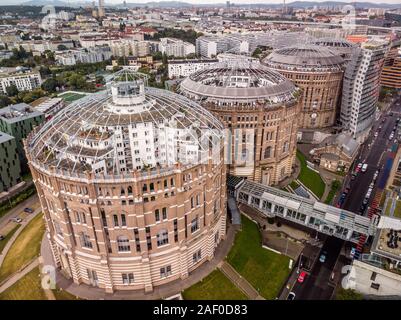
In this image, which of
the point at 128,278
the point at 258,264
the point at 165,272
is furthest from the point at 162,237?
the point at 258,264

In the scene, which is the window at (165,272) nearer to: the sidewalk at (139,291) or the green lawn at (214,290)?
the sidewalk at (139,291)

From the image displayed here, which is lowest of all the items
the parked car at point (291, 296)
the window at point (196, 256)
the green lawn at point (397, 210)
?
the parked car at point (291, 296)

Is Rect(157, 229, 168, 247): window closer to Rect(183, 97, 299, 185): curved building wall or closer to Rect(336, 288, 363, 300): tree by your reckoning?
Rect(183, 97, 299, 185): curved building wall

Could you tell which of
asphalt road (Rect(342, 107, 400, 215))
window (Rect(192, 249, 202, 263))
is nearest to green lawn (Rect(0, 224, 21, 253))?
window (Rect(192, 249, 202, 263))

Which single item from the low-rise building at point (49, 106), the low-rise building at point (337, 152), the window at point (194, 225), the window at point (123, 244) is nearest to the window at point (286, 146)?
the low-rise building at point (337, 152)

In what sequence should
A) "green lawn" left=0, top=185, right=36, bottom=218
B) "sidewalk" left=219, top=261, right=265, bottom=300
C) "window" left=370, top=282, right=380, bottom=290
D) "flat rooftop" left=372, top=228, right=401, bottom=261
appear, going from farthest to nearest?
"green lawn" left=0, top=185, right=36, bottom=218 < "sidewalk" left=219, top=261, right=265, bottom=300 < "window" left=370, top=282, right=380, bottom=290 < "flat rooftop" left=372, top=228, right=401, bottom=261

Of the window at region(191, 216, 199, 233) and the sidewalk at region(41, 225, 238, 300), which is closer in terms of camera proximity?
the sidewalk at region(41, 225, 238, 300)
